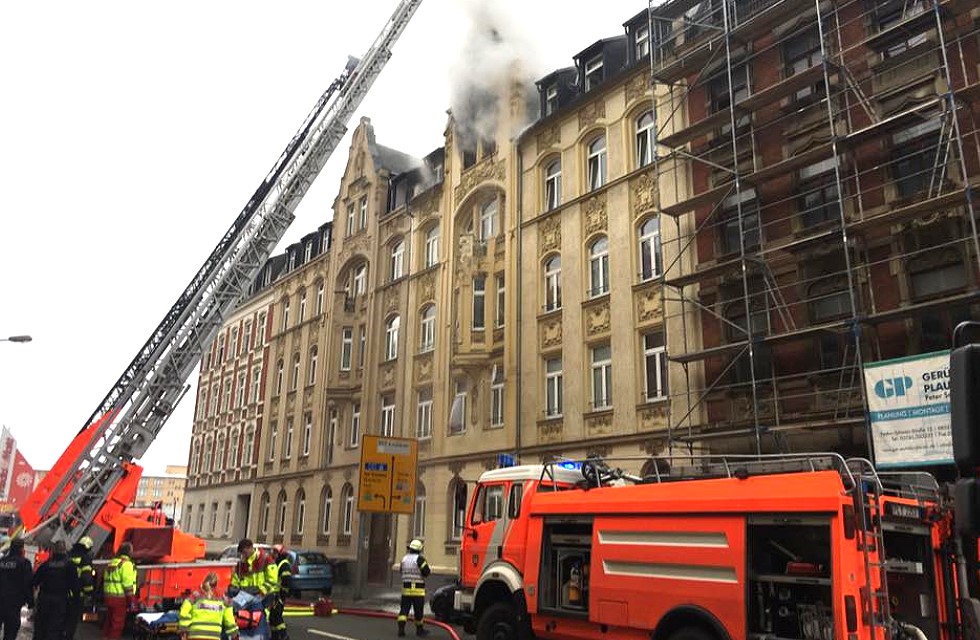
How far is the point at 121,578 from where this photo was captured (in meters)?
13.0

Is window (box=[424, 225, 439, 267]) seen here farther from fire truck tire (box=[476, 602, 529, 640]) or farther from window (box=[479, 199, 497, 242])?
fire truck tire (box=[476, 602, 529, 640])

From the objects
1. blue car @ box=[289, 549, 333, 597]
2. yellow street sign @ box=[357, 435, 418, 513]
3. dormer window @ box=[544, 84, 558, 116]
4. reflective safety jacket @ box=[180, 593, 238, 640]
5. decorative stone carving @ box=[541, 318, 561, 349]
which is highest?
dormer window @ box=[544, 84, 558, 116]

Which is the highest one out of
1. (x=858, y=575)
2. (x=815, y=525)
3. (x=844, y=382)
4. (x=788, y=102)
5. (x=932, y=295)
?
(x=788, y=102)

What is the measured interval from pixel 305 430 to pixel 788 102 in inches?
979

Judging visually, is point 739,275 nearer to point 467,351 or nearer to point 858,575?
point 467,351

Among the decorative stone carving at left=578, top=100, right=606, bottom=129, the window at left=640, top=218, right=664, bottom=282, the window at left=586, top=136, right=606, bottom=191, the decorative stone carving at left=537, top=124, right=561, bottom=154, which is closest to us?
the window at left=640, top=218, right=664, bottom=282

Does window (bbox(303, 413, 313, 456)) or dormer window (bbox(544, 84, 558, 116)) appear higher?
dormer window (bbox(544, 84, 558, 116))

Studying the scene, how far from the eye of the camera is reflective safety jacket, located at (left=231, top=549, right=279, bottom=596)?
9383mm

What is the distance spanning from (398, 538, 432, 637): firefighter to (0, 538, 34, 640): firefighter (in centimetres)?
621

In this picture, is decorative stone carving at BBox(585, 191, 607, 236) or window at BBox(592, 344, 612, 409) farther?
decorative stone carving at BBox(585, 191, 607, 236)

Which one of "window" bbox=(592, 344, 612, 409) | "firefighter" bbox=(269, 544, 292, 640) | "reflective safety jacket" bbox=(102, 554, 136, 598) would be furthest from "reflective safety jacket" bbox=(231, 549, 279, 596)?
Result: "window" bbox=(592, 344, 612, 409)

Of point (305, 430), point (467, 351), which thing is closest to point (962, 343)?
point (467, 351)

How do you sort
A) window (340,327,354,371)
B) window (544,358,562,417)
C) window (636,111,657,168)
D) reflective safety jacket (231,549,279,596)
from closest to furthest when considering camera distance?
→ reflective safety jacket (231,549,279,596), window (636,111,657,168), window (544,358,562,417), window (340,327,354,371)

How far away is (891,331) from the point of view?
48.4ft
